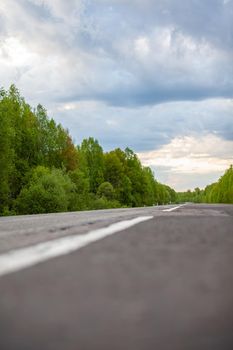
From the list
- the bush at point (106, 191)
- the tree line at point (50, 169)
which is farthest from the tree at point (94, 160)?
the bush at point (106, 191)

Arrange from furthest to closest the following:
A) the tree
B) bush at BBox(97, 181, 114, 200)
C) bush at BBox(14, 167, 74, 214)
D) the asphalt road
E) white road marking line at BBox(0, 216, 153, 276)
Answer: the tree, bush at BBox(97, 181, 114, 200), bush at BBox(14, 167, 74, 214), white road marking line at BBox(0, 216, 153, 276), the asphalt road

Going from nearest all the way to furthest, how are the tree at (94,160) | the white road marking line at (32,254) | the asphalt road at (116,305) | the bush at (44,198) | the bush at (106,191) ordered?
the asphalt road at (116,305) < the white road marking line at (32,254) < the bush at (44,198) < the bush at (106,191) < the tree at (94,160)

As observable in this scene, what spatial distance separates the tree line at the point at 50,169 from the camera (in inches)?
1608

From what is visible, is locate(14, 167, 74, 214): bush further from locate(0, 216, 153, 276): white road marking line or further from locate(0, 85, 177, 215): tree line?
locate(0, 216, 153, 276): white road marking line

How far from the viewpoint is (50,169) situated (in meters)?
62.8

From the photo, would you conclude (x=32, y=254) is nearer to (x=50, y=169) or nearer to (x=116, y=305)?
(x=116, y=305)

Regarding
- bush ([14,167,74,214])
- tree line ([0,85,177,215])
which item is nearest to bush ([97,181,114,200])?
tree line ([0,85,177,215])

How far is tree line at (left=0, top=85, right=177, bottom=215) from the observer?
134ft

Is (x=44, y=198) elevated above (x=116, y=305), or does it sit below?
above

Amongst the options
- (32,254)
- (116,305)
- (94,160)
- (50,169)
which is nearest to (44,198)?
(50,169)

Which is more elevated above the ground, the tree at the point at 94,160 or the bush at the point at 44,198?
the tree at the point at 94,160

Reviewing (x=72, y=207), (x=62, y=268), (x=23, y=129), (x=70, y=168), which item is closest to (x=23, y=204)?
(x=72, y=207)

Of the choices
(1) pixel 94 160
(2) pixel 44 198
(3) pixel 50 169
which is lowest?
(2) pixel 44 198

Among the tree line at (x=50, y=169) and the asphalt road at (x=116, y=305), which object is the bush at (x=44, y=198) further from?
the asphalt road at (x=116, y=305)
